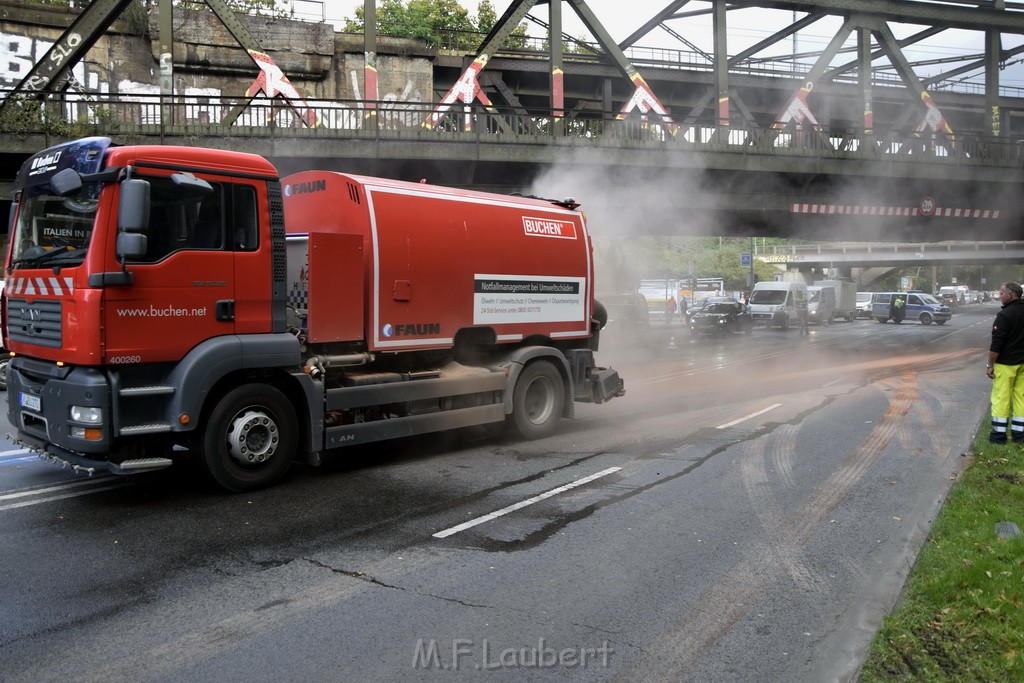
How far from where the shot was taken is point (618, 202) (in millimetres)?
20625

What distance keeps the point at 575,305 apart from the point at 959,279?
138m

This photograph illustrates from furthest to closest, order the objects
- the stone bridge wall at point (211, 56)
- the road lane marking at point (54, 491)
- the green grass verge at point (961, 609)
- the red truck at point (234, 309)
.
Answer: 1. the stone bridge wall at point (211, 56)
2. the road lane marking at point (54, 491)
3. the red truck at point (234, 309)
4. the green grass verge at point (961, 609)

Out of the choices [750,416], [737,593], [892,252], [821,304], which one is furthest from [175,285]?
[892,252]

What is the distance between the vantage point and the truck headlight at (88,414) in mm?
5555

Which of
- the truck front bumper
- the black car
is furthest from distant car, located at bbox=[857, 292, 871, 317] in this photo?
the truck front bumper

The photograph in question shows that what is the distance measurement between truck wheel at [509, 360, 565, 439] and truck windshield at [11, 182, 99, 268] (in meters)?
4.60

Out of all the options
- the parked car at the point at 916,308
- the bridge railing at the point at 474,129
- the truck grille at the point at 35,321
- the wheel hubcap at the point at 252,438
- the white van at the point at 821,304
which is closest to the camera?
the truck grille at the point at 35,321

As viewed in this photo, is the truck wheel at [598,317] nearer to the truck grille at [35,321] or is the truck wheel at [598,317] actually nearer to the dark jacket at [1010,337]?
the dark jacket at [1010,337]

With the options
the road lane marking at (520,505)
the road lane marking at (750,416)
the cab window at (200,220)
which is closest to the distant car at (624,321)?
the road lane marking at (750,416)

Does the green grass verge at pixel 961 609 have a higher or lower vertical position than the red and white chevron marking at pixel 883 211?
lower

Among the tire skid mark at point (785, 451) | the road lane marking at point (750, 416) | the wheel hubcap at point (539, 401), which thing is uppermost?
the wheel hubcap at point (539, 401)

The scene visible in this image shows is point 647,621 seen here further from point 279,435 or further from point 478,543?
point 279,435

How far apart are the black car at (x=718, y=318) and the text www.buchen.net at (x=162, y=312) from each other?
84.4ft

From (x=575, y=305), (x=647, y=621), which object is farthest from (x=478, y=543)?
(x=575, y=305)
